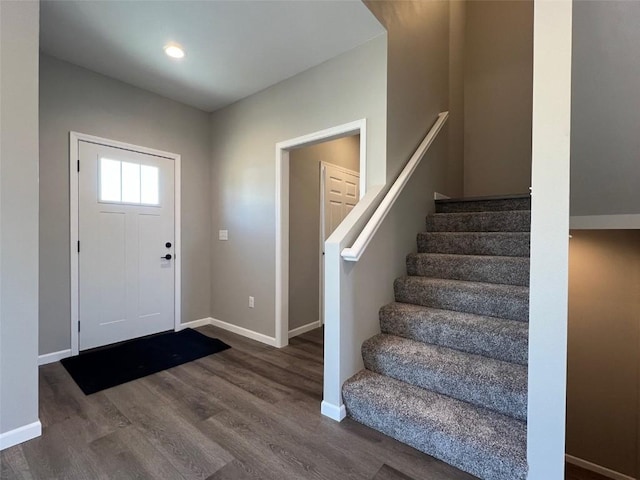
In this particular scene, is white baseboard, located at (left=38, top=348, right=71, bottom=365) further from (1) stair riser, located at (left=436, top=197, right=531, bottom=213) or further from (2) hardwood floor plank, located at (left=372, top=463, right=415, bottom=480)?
(1) stair riser, located at (left=436, top=197, right=531, bottom=213)

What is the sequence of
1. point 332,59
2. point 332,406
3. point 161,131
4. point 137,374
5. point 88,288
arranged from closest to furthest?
point 332,406, point 137,374, point 332,59, point 88,288, point 161,131

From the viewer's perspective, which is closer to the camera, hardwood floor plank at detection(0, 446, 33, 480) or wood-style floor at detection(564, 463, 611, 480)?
hardwood floor plank at detection(0, 446, 33, 480)

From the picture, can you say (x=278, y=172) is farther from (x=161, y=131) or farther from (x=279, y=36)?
(x=161, y=131)

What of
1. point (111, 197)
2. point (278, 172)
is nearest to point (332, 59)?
point (278, 172)

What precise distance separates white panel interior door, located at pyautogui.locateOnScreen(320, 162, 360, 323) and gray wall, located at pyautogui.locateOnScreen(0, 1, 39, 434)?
8.63 ft

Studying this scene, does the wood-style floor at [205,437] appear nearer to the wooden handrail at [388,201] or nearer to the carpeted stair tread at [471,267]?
the wooden handrail at [388,201]

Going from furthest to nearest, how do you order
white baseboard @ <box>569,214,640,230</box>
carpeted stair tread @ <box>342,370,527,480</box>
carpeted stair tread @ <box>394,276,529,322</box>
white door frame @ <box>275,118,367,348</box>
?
white door frame @ <box>275,118,367,348</box> → white baseboard @ <box>569,214,640,230</box> → carpeted stair tread @ <box>394,276,529,322</box> → carpeted stair tread @ <box>342,370,527,480</box>

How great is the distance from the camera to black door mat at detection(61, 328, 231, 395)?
2.33 metres

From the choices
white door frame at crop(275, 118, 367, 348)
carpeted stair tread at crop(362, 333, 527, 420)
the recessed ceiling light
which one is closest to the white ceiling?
the recessed ceiling light

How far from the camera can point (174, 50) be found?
249 centimetres

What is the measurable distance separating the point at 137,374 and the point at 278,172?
2147 millimetres

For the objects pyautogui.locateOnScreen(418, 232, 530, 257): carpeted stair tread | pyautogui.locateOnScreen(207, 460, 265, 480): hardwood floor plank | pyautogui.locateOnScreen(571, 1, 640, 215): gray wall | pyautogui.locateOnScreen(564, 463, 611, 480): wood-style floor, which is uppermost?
pyautogui.locateOnScreen(571, 1, 640, 215): gray wall

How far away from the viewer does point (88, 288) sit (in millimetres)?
2828

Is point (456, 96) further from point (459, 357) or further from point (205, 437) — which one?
point (205, 437)
